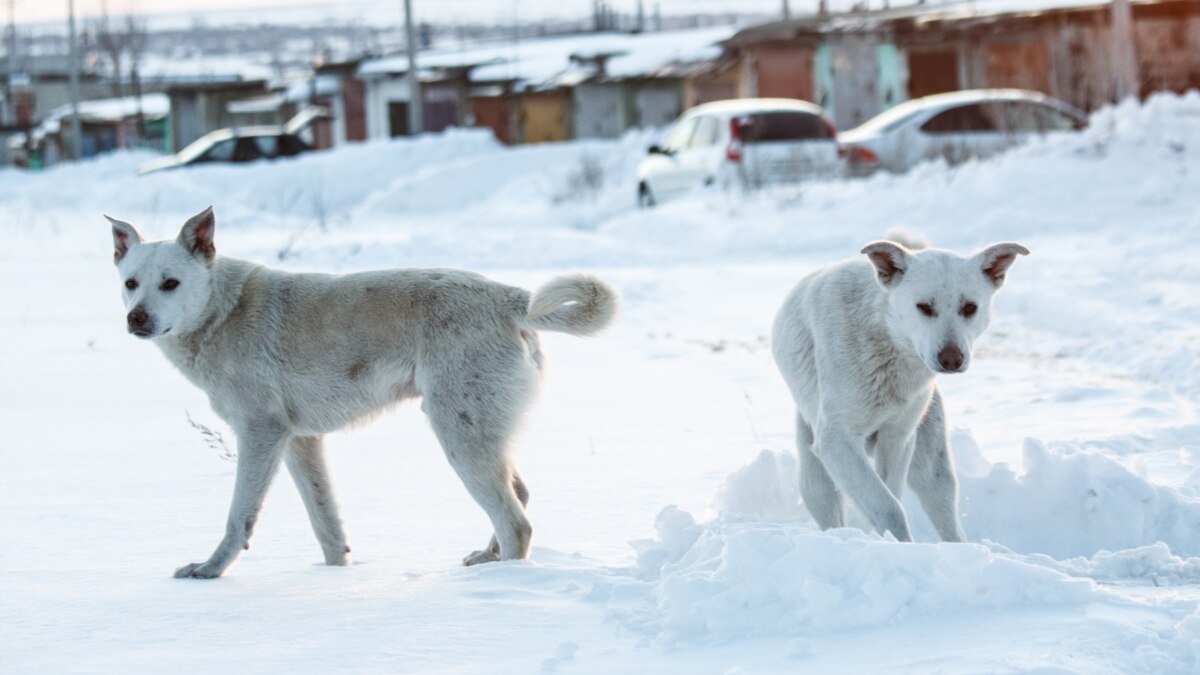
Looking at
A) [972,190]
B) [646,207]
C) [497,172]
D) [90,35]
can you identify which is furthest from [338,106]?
[90,35]

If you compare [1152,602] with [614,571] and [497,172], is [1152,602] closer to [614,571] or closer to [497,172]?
[614,571]

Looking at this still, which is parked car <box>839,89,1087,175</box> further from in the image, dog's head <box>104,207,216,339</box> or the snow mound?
dog's head <box>104,207,216,339</box>

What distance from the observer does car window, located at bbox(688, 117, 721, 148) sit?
2109cm

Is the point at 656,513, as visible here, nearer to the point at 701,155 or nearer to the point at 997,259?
the point at 997,259

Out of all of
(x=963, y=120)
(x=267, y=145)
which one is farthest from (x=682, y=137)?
(x=267, y=145)

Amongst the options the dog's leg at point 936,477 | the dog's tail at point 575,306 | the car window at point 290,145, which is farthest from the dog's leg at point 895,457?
the car window at point 290,145

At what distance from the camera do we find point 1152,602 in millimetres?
3537

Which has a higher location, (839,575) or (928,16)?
(928,16)

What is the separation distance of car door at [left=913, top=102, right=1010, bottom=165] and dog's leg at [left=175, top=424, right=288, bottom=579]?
54.7 ft

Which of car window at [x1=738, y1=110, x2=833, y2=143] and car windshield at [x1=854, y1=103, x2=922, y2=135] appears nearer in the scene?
car window at [x1=738, y1=110, x2=833, y2=143]

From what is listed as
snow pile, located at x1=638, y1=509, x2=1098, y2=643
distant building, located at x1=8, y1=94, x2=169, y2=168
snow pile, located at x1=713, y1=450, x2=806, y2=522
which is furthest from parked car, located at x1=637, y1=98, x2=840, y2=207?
distant building, located at x1=8, y1=94, x2=169, y2=168

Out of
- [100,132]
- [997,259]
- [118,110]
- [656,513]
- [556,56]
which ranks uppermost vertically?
[556,56]

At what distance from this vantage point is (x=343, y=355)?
497 centimetres

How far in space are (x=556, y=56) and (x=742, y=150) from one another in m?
28.7
